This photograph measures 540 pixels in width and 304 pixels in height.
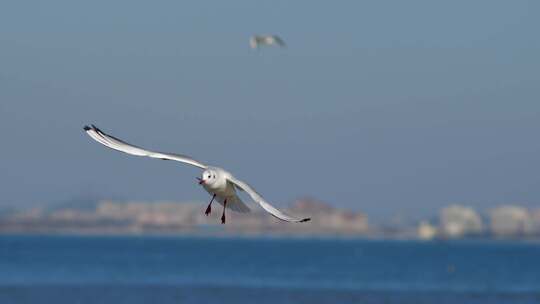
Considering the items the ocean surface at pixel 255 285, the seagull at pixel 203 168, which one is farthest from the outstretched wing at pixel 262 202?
the ocean surface at pixel 255 285

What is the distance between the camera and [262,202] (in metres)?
18.9

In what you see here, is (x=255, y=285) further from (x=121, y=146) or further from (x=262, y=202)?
(x=262, y=202)

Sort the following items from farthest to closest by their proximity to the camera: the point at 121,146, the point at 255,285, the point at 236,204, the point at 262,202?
the point at 255,285 < the point at 236,204 < the point at 121,146 < the point at 262,202

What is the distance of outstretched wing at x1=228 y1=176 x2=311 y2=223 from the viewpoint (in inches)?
704

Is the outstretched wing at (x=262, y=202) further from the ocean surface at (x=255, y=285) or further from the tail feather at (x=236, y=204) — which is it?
the ocean surface at (x=255, y=285)

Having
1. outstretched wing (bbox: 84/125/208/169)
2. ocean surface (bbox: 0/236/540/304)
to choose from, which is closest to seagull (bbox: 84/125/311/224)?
outstretched wing (bbox: 84/125/208/169)

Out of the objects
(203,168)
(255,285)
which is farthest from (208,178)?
(255,285)

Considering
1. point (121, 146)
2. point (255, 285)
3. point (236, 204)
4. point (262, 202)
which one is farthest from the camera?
point (255, 285)

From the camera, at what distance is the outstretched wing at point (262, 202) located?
17.9 meters

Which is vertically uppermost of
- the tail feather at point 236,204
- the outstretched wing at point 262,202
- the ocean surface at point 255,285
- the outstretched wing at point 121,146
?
the ocean surface at point 255,285

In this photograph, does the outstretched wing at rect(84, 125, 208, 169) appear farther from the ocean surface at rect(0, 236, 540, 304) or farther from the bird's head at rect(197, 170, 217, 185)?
the ocean surface at rect(0, 236, 540, 304)

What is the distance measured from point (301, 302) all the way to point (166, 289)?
38.5 ft

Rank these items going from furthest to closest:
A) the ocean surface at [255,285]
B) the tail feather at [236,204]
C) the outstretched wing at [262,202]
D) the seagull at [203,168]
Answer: the ocean surface at [255,285]
the tail feather at [236,204]
the seagull at [203,168]
the outstretched wing at [262,202]

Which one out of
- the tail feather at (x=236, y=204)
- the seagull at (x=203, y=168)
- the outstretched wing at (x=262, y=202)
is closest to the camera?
the outstretched wing at (x=262, y=202)
